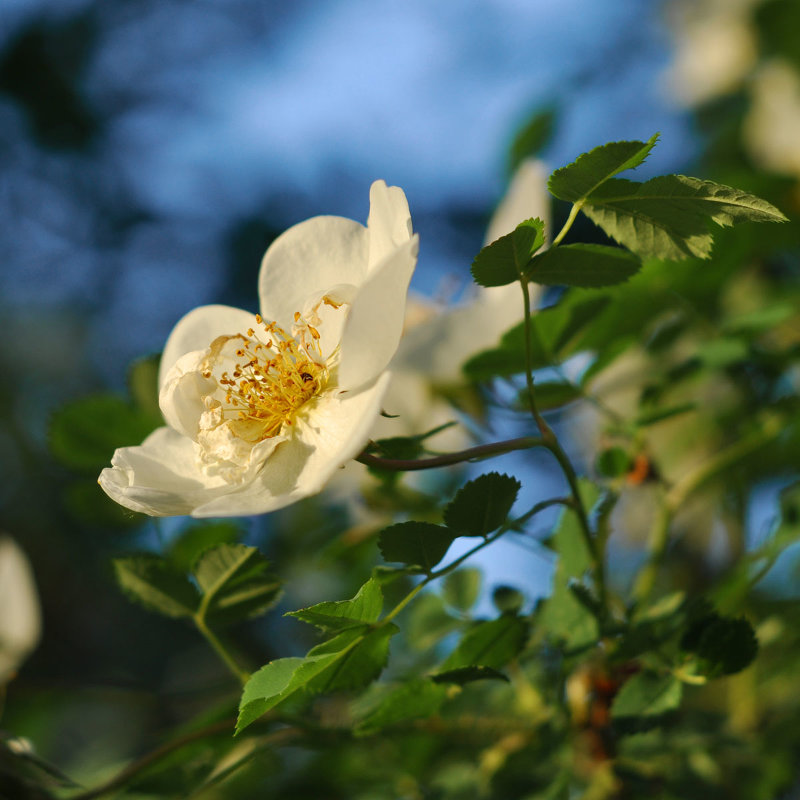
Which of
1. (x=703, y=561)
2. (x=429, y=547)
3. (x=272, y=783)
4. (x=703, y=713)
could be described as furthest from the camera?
(x=703, y=561)

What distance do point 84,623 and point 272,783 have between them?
1.54m

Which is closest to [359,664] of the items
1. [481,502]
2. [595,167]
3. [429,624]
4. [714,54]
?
[481,502]

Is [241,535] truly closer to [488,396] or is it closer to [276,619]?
[488,396]

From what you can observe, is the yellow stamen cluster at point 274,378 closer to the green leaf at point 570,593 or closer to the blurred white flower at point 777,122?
the green leaf at point 570,593

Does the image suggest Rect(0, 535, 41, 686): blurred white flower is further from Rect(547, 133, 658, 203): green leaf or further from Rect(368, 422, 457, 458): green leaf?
Rect(547, 133, 658, 203): green leaf

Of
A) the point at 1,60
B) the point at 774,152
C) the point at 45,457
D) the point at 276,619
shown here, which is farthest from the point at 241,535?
the point at 1,60

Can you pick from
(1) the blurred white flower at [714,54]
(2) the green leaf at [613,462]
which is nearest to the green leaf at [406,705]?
(2) the green leaf at [613,462]

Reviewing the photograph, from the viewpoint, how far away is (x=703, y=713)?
71 centimetres

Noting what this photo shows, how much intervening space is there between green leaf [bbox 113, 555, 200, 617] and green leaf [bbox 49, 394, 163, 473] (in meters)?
0.19

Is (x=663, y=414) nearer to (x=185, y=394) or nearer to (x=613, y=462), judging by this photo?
(x=613, y=462)

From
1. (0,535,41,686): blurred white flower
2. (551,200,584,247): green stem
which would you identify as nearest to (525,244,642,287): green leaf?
(551,200,584,247): green stem

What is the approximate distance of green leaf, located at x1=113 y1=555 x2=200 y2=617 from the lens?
23.0 inches

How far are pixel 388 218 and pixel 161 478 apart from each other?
9.2 inches

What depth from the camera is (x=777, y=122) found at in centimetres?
139
